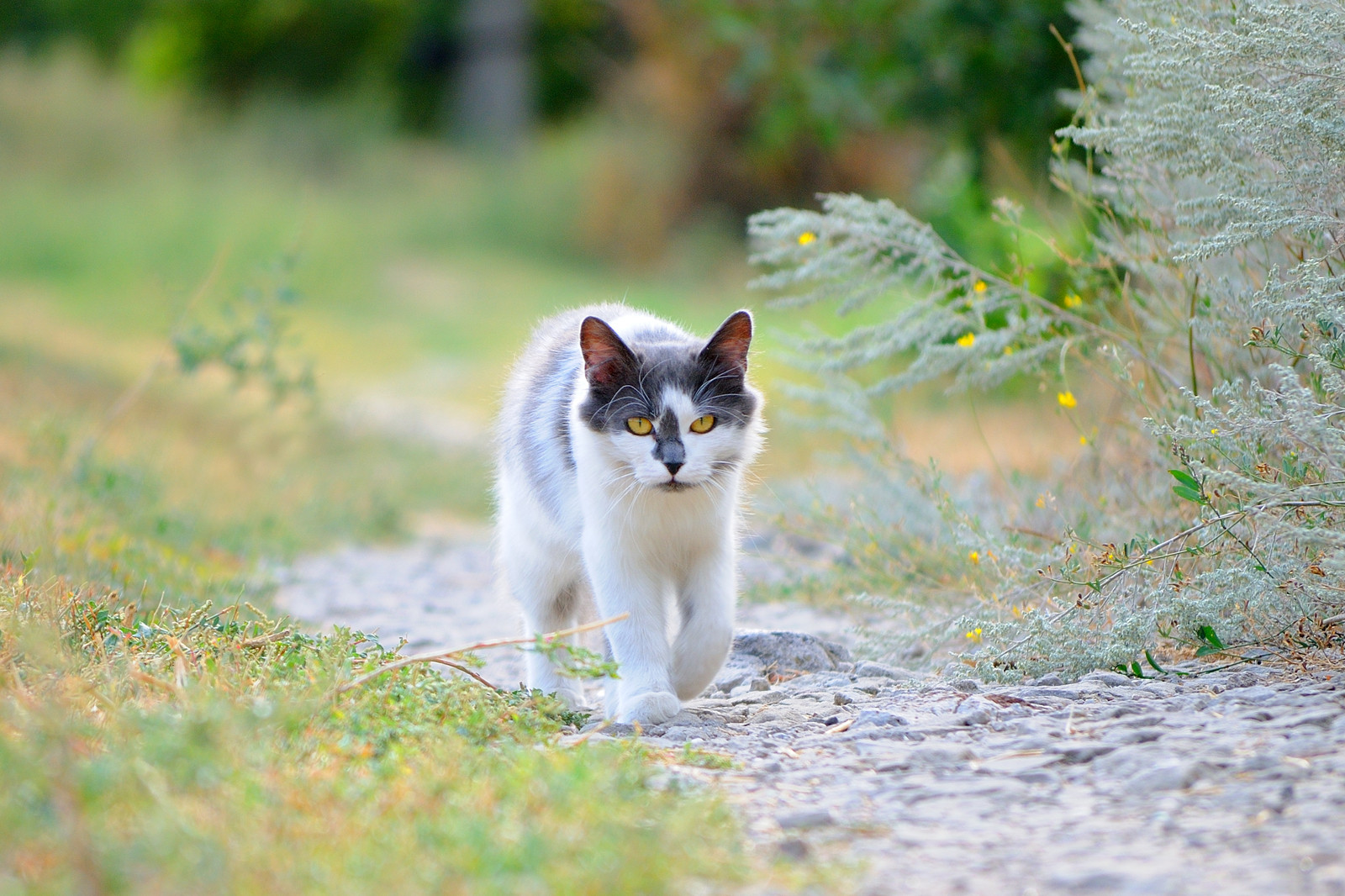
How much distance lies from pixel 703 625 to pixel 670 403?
24.0 inches

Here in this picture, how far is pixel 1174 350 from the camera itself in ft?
Result: 14.5

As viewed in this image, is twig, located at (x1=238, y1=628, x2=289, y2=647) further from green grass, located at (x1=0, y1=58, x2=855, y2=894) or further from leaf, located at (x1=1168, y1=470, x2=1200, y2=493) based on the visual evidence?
leaf, located at (x1=1168, y1=470, x2=1200, y2=493)

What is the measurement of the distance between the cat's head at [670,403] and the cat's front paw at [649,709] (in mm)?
544

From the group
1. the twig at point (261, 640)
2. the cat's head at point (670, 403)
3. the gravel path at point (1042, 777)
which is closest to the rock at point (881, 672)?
the gravel path at point (1042, 777)

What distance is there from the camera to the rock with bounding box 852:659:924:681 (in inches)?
142

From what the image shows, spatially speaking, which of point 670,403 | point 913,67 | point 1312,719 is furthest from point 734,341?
point 913,67

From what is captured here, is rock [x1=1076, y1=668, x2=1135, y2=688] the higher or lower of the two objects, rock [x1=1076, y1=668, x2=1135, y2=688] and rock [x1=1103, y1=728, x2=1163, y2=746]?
the higher

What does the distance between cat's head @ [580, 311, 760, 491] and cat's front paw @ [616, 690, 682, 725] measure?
544mm

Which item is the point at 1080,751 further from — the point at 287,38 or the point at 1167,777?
the point at 287,38

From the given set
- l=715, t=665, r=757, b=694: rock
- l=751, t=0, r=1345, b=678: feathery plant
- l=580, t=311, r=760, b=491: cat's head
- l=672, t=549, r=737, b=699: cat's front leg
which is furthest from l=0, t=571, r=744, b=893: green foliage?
l=751, t=0, r=1345, b=678: feathery plant

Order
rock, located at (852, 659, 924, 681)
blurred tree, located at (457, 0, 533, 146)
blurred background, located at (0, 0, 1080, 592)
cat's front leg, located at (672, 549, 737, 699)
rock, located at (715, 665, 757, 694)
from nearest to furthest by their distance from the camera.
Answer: cat's front leg, located at (672, 549, 737, 699)
rock, located at (852, 659, 924, 681)
rock, located at (715, 665, 757, 694)
blurred background, located at (0, 0, 1080, 592)
blurred tree, located at (457, 0, 533, 146)

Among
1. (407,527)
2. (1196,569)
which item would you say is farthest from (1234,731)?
(407,527)

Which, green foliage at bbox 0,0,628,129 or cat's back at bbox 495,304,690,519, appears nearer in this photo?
cat's back at bbox 495,304,690,519

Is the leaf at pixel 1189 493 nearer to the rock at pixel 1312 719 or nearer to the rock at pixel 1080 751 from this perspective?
the rock at pixel 1312 719
